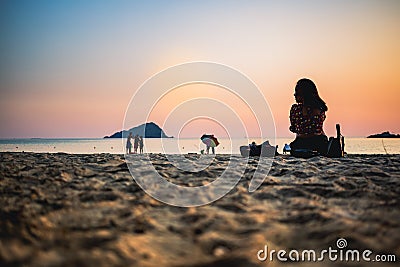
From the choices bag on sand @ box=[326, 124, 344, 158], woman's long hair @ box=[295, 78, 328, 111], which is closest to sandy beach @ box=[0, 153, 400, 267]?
bag on sand @ box=[326, 124, 344, 158]

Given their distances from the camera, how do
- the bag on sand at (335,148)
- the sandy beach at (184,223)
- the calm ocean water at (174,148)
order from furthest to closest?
the calm ocean water at (174,148) → the bag on sand at (335,148) → the sandy beach at (184,223)

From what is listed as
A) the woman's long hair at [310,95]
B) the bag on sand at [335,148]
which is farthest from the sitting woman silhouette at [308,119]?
the bag on sand at [335,148]

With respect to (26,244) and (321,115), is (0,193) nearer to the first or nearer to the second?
(26,244)

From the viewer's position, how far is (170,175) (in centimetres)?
542

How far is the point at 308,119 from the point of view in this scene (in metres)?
8.58

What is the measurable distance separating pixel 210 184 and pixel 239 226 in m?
1.79

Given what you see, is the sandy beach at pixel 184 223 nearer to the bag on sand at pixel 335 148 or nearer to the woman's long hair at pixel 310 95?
the bag on sand at pixel 335 148

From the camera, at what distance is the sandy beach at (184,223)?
7.48 ft

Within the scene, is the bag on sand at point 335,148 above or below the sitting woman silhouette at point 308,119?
below

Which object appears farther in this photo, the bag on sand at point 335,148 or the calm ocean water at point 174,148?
the calm ocean water at point 174,148

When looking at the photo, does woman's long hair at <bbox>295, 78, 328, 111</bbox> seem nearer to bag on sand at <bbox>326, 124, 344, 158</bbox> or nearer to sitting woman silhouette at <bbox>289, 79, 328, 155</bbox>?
sitting woman silhouette at <bbox>289, 79, 328, 155</bbox>

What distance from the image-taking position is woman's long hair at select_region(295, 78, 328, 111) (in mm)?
8469

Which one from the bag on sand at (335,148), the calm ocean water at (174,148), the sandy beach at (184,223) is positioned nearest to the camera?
the sandy beach at (184,223)

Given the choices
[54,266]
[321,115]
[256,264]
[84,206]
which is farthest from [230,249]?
[321,115]
